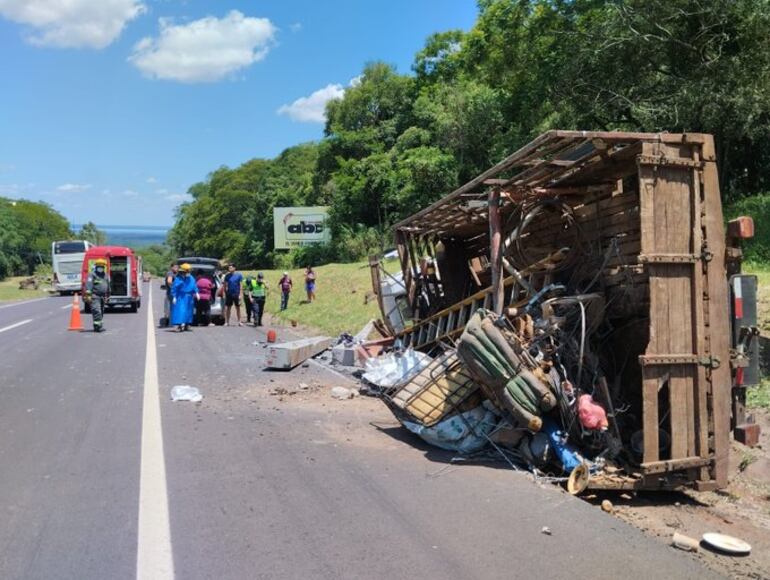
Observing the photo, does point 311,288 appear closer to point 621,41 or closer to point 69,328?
point 69,328

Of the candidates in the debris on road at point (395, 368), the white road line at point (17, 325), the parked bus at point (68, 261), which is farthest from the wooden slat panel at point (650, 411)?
the parked bus at point (68, 261)

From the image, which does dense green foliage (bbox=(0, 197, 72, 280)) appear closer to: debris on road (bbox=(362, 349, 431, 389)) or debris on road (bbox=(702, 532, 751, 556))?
debris on road (bbox=(362, 349, 431, 389))

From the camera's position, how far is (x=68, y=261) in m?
42.7

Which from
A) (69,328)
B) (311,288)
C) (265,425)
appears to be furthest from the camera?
(311,288)

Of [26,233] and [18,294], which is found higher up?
[26,233]

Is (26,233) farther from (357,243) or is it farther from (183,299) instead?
(183,299)

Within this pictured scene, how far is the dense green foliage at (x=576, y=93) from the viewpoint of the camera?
13.4 meters

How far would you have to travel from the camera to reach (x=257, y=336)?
671 inches

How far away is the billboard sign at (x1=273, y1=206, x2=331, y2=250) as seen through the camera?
168ft

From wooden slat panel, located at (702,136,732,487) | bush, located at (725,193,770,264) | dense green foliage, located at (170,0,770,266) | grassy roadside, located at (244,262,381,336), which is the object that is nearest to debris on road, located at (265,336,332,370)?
grassy roadside, located at (244,262,381,336)

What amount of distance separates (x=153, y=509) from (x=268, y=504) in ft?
2.63

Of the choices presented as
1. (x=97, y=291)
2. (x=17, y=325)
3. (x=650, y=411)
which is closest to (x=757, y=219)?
(x=650, y=411)

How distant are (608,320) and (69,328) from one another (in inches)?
654

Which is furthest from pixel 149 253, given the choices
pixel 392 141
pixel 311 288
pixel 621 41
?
pixel 621 41
